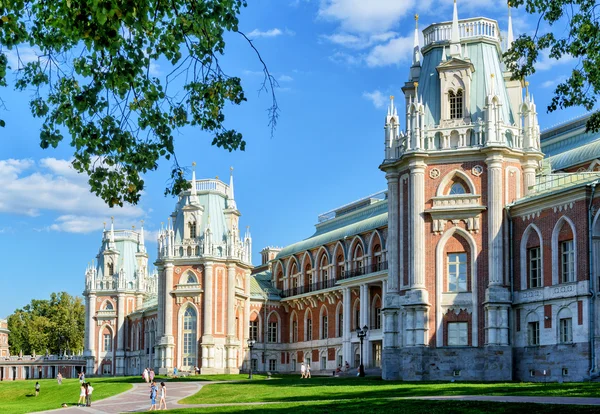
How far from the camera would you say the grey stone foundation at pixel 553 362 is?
139ft

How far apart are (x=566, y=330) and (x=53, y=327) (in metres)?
101

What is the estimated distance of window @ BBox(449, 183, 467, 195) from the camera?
4950 centimetres

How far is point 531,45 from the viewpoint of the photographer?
24.6 m

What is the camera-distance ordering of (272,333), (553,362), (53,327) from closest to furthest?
1. (553,362)
2. (272,333)
3. (53,327)

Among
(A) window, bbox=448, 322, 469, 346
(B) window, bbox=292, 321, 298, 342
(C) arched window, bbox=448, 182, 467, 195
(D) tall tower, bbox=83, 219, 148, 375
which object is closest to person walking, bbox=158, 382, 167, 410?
(A) window, bbox=448, 322, 469, 346

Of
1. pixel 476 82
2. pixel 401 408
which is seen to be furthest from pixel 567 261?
pixel 401 408

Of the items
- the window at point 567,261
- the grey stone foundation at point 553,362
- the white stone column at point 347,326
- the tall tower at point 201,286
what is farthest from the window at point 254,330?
the window at point 567,261

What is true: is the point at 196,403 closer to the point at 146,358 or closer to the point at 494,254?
the point at 494,254

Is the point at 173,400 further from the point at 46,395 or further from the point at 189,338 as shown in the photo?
the point at 189,338

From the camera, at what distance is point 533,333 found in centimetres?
4659

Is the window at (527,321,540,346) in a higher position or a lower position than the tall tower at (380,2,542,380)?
lower

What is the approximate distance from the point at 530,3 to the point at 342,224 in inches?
2681

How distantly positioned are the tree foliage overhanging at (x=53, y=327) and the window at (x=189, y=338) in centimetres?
5341

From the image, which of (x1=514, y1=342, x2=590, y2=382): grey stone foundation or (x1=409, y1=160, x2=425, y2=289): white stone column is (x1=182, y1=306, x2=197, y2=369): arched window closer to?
(x1=409, y1=160, x2=425, y2=289): white stone column
